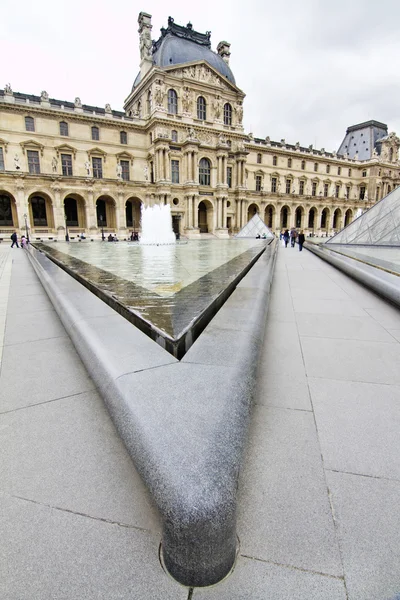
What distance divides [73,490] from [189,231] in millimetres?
40727

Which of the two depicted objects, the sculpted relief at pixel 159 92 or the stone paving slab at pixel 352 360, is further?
the sculpted relief at pixel 159 92

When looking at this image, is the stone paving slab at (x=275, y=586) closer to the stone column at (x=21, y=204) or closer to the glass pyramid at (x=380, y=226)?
the glass pyramid at (x=380, y=226)

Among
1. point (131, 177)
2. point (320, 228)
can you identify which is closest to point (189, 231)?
point (131, 177)

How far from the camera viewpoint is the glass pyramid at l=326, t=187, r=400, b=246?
590 inches

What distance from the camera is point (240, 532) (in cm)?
126

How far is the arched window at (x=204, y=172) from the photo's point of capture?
1669 inches

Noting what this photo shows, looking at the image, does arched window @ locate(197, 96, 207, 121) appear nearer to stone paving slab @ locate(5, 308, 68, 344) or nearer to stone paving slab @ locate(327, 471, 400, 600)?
stone paving slab @ locate(5, 308, 68, 344)

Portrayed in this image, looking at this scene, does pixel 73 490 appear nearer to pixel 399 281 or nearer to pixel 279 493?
pixel 279 493

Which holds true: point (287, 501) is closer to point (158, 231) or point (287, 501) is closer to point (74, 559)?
point (74, 559)

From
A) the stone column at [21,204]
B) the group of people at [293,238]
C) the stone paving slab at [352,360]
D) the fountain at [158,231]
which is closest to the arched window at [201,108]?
the fountain at [158,231]

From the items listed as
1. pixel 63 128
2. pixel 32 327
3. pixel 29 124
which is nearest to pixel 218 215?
pixel 63 128

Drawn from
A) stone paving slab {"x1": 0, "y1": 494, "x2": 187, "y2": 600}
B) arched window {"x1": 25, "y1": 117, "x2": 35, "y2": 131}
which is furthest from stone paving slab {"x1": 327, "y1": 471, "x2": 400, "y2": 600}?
arched window {"x1": 25, "y1": 117, "x2": 35, "y2": 131}

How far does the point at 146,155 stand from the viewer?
136ft

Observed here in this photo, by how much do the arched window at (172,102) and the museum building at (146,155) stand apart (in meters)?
0.11
